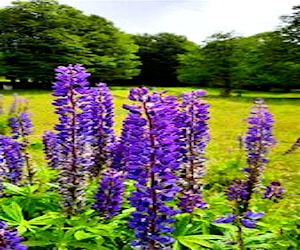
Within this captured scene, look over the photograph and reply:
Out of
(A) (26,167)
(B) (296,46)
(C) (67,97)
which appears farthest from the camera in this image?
(B) (296,46)

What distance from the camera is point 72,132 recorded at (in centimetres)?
270

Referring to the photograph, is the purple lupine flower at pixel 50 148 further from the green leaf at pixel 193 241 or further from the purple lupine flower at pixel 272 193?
the purple lupine flower at pixel 272 193

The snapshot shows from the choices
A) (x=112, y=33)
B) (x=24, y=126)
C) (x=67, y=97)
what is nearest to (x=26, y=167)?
(x=24, y=126)

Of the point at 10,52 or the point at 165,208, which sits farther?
the point at 10,52

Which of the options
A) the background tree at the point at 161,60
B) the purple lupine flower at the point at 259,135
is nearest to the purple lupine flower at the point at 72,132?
the purple lupine flower at the point at 259,135

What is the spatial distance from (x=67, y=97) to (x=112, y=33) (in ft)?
146

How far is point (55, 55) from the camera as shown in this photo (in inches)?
1580

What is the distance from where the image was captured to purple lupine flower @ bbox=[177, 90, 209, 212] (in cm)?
297

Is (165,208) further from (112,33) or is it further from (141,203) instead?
(112,33)

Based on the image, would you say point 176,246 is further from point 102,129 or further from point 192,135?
point 102,129

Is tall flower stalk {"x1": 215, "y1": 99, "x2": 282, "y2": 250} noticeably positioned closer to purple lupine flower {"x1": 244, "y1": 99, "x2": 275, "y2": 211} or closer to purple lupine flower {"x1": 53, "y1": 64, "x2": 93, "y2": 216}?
purple lupine flower {"x1": 244, "y1": 99, "x2": 275, "y2": 211}

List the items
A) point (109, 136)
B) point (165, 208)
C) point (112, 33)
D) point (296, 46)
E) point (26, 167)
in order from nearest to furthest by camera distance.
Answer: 1. point (165, 208)
2. point (109, 136)
3. point (26, 167)
4. point (296, 46)
5. point (112, 33)

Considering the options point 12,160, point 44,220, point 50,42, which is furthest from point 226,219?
point 50,42

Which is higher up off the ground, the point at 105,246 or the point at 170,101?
the point at 170,101
